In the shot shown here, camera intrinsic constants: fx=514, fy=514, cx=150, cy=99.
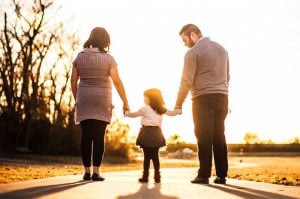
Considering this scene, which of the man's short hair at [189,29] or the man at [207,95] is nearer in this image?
the man at [207,95]

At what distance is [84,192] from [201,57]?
253cm

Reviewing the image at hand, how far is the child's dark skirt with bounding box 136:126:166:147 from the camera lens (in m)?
7.21

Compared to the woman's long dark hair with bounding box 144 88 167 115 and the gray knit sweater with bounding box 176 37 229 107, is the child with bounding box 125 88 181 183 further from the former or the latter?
the gray knit sweater with bounding box 176 37 229 107

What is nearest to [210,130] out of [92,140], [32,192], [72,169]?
[92,140]

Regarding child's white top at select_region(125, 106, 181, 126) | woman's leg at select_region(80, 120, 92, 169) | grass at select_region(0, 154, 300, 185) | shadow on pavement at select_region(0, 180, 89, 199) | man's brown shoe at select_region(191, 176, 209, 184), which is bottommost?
shadow on pavement at select_region(0, 180, 89, 199)

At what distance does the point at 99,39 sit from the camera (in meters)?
6.42

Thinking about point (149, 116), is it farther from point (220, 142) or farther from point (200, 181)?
point (200, 181)

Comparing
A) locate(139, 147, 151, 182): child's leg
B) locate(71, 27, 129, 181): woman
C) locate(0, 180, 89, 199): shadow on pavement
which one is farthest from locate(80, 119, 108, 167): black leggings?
locate(0, 180, 89, 199): shadow on pavement

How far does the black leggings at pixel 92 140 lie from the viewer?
20.6 feet

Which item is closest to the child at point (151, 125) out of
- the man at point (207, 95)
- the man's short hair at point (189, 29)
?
the man at point (207, 95)

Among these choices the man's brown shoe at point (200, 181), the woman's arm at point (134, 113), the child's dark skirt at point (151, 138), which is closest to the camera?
the man's brown shoe at point (200, 181)

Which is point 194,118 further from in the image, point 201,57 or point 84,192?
point 84,192

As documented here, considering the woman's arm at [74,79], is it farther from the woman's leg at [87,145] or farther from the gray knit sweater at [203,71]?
the gray knit sweater at [203,71]

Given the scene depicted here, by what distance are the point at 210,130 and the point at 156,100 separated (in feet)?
4.06
